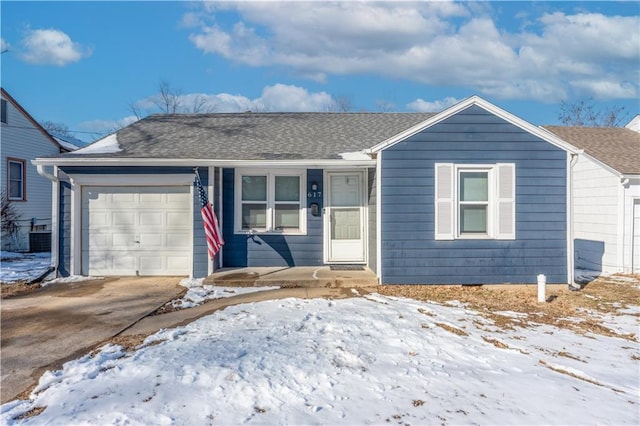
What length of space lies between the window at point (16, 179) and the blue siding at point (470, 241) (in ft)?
47.4

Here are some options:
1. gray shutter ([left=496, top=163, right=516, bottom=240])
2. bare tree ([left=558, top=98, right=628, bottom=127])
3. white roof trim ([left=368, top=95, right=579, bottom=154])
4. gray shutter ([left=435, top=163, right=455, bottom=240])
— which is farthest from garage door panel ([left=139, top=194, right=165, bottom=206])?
bare tree ([left=558, top=98, right=628, bottom=127])

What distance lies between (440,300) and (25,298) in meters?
7.23

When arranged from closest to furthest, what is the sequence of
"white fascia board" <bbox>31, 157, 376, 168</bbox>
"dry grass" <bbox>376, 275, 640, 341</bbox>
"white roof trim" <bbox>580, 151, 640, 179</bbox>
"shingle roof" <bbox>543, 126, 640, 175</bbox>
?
1. "dry grass" <bbox>376, 275, 640, 341</bbox>
2. "white fascia board" <bbox>31, 157, 376, 168</bbox>
3. "white roof trim" <bbox>580, 151, 640, 179</bbox>
4. "shingle roof" <bbox>543, 126, 640, 175</bbox>

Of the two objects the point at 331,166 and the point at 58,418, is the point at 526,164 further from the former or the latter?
the point at 58,418

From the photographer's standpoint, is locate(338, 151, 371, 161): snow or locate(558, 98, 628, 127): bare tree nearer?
locate(338, 151, 371, 161): snow

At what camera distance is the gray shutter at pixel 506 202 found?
25.3ft

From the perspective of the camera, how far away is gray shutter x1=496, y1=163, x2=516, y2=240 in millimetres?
7715

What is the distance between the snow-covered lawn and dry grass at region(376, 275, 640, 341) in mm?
507

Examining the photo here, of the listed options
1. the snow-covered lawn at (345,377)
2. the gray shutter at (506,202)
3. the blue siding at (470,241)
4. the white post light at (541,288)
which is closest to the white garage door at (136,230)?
the snow-covered lawn at (345,377)

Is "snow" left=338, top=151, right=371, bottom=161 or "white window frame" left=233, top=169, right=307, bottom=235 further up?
"snow" left=338, top=151, right=371, bottom=161

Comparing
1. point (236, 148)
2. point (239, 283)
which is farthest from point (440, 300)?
point (236, 148)

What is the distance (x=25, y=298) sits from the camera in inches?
281

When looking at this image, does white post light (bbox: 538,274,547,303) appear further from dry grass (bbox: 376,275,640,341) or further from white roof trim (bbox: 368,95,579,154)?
white roof trim (bbox: 368,95,579,154)

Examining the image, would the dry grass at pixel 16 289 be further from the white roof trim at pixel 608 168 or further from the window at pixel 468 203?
the white roof trim at pixel 608 168
